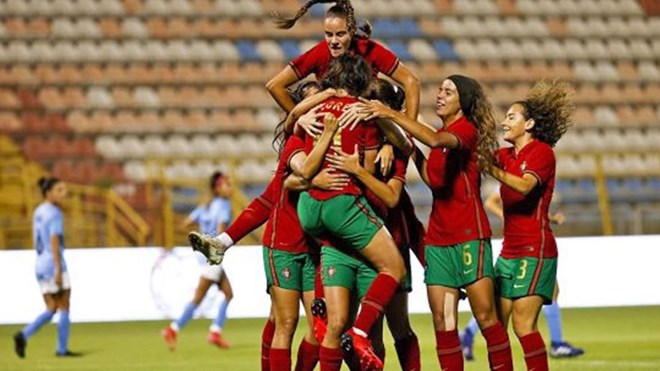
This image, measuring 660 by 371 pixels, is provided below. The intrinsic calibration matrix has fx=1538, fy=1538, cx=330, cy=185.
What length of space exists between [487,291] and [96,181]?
47.1 feet

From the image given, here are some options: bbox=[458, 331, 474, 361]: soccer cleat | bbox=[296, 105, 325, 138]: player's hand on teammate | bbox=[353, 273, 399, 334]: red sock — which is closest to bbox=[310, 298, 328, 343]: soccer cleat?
bbox=[353, 273, 399, 334]: red sock

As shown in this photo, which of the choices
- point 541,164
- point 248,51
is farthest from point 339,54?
point 248,51

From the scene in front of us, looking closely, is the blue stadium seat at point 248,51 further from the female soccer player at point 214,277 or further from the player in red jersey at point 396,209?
the player in red jersey at point 396,209

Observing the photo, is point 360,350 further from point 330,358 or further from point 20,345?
point 20,345

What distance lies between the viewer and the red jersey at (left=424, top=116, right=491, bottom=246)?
809cm

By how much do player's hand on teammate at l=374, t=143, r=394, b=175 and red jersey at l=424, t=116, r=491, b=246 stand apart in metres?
0.35

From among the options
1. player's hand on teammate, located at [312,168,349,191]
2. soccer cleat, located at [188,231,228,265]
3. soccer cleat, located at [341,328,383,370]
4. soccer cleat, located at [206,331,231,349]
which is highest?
player's hand on teammate, located at [312,168,349,191]

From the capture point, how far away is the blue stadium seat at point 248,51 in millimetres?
24141

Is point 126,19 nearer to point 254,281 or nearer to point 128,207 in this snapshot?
point 128,207

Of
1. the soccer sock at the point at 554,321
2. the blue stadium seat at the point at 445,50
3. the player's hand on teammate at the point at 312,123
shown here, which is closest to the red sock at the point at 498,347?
the player's hand on teammate at the point at 312,123

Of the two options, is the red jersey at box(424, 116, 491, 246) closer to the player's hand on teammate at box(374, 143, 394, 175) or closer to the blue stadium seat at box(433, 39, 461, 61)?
the player's hand on teammate at box(374, 143, 394, 175)

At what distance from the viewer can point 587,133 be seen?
24.7 metres

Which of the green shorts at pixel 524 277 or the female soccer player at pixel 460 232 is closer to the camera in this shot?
the female soccer player at pixel 460 232

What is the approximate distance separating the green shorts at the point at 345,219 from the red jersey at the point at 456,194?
56cm
